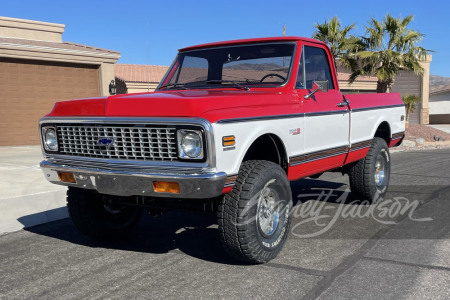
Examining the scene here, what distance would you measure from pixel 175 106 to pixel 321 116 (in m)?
1.96

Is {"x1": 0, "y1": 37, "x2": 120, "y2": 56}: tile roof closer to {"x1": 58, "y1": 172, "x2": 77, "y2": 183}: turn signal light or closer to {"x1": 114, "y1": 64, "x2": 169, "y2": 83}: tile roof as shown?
{"x1": 114, "y1": 64, "x2": 169, "y2": 83}: tile roof

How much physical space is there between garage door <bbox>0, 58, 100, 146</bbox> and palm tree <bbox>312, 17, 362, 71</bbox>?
35.9 ft

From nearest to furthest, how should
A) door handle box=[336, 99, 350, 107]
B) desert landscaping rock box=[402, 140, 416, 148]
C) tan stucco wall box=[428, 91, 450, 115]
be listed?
door handle box=[336, 99, 350, 107], desert landscaping rock box=[402, 140, 416, 148], tan stucco wall box=[428, 91, 450, 115]

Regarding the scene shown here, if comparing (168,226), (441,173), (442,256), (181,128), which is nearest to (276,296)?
(181,128)

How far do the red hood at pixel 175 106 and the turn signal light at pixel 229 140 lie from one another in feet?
0.53

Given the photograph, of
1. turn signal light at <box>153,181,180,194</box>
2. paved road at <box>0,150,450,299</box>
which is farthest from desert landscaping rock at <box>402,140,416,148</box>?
turn signal light at <box>153,181,180,194</box>

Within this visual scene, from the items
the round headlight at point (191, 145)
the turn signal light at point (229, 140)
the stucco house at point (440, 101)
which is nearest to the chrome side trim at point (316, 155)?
the turn signal light at point (229, 140)

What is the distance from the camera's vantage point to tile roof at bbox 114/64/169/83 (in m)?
27.2

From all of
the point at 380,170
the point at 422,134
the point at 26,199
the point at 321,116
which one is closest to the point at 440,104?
the point at 422,134

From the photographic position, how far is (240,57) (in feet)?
16.7

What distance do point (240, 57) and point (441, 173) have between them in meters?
5.75

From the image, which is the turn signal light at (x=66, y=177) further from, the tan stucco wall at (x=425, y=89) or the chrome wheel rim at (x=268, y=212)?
the tan stucco wall at (x=425, y=89)

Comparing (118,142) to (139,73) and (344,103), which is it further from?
(139,73)

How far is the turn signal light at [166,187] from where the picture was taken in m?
3.50
